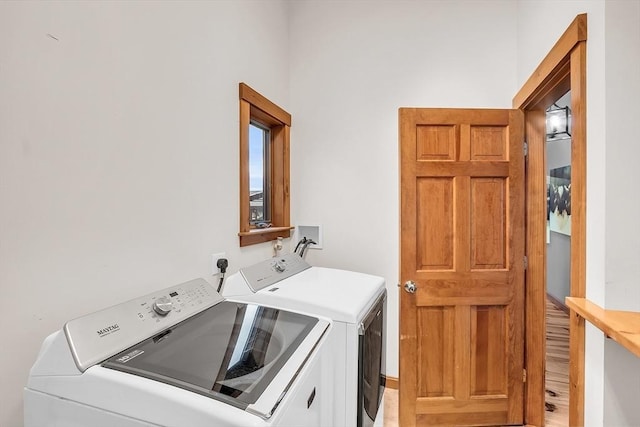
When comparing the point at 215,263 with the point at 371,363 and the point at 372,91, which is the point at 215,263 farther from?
the point at 372,91

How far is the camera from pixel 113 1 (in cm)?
103

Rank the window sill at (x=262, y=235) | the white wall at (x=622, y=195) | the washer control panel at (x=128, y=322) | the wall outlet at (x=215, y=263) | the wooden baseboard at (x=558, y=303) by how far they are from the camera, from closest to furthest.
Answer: the washer control panel at (x=128, y=322), the white wall at (x=622, y=195), the wall outlet at (x=215, y=263), the window sill at (x=262, y=235), the wooden baseboard at (x=558, y=303)

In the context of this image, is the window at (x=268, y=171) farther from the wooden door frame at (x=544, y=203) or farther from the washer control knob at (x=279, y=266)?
the wooden door frame at (x=544, y=203)

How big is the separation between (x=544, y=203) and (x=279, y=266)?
175cm

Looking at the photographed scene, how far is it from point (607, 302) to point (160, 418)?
1.45 meters

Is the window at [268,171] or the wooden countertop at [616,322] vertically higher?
the window at [268,171]

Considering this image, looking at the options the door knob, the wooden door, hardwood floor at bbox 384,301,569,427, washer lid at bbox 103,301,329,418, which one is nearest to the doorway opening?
hardwood floor at bbox 384,301,569,427

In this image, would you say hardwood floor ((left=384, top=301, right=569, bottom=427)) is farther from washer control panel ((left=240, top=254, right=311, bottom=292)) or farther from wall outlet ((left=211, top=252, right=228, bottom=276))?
wall outlet ((left=211, top=252, right=228, bottom=276))

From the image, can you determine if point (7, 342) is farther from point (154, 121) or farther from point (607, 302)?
point (607, 302)

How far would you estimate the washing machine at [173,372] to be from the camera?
630 millimetres

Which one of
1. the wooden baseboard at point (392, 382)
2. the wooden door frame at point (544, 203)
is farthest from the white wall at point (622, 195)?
the wooden baseboard at point (392, 382)

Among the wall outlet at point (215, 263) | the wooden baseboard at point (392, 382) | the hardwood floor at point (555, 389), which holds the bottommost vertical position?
the hardwood floor at point (555, 389)

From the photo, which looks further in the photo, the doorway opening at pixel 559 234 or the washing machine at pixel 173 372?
the doorway opening at pixel 559 234

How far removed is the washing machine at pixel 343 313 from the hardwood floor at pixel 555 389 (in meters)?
0.67
